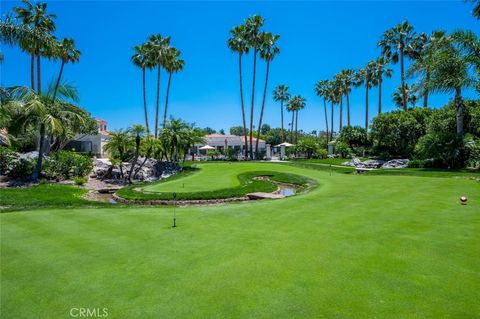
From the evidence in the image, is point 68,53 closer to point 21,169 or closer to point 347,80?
point 21,169

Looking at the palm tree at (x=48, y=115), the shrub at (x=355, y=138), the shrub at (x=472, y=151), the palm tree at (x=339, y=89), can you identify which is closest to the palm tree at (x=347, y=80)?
the palm tree at (x=339, y=89)

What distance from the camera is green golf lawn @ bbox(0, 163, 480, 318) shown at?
15.0ft

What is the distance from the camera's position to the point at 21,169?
23594 mm

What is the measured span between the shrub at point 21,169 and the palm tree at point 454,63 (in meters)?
27.1

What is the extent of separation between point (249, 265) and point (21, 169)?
2347 cm

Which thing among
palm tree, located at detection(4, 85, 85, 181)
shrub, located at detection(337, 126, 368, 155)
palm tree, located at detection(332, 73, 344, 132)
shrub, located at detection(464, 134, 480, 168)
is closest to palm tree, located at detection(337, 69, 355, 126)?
palm tree, located at detection(332, 73, 344, 132)

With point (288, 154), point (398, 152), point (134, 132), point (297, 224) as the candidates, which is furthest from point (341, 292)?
point (288, 154)

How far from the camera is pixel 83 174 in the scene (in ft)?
88.2

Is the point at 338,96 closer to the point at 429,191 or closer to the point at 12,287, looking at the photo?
the point at 429,191

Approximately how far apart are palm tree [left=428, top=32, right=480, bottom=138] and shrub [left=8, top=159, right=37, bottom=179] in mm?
27133

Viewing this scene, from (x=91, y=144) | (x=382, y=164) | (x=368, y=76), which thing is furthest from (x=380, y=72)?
(x=91, y=144)

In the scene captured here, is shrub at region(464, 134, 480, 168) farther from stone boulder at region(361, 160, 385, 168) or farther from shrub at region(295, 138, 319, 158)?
shrub at region(295, 138, 319, 158)

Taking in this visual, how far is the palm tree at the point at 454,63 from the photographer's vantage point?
15.3m

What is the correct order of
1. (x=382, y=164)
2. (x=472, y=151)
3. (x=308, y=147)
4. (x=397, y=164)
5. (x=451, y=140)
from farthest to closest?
(x=308, y=147) < (x=382, y=164) < (x=397, y=164) < (x=451, y=140) < (x=472, y=151)
